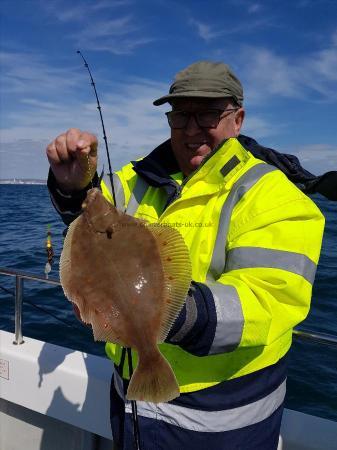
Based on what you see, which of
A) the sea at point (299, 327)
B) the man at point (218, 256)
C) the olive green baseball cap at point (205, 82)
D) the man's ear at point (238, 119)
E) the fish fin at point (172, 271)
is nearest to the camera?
the fish fin at point (172, 271)

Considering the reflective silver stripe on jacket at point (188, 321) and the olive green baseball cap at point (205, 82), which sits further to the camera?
the olive green baseball cap at point (205, 82)

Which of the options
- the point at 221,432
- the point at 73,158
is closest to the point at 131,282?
the point at 73,158

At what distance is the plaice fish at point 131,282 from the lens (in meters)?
1.61

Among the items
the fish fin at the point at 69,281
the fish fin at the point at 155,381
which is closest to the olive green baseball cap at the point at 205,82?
the fish fin at the point at 69,281

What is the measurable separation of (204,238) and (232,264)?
0.85ft

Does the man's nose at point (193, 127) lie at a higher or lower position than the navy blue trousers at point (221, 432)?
higher

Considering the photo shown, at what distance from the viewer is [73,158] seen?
211 centimetres

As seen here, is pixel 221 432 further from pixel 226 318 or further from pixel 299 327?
pixel 299 327

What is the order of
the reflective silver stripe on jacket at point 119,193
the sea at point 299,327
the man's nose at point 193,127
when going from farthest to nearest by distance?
1. the sea at point 299,327
2. the reflective silver stripe on jacket at point 119,193
3. the man's nose at point 193,127

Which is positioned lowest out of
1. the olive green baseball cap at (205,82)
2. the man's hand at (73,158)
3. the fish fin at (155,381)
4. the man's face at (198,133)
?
the fish fin at (155,381)

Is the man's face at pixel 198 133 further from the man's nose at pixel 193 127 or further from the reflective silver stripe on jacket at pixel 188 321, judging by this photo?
the reflective silver stripe on jacket at pixel 188 321

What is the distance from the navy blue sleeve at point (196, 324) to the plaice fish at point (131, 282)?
0.14 feet

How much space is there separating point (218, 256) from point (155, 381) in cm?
66

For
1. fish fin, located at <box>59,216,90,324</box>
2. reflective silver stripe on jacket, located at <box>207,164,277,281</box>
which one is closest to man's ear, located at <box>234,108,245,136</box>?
reflective silver stripe on jacket, located at <box>207,164,277,281</box>
